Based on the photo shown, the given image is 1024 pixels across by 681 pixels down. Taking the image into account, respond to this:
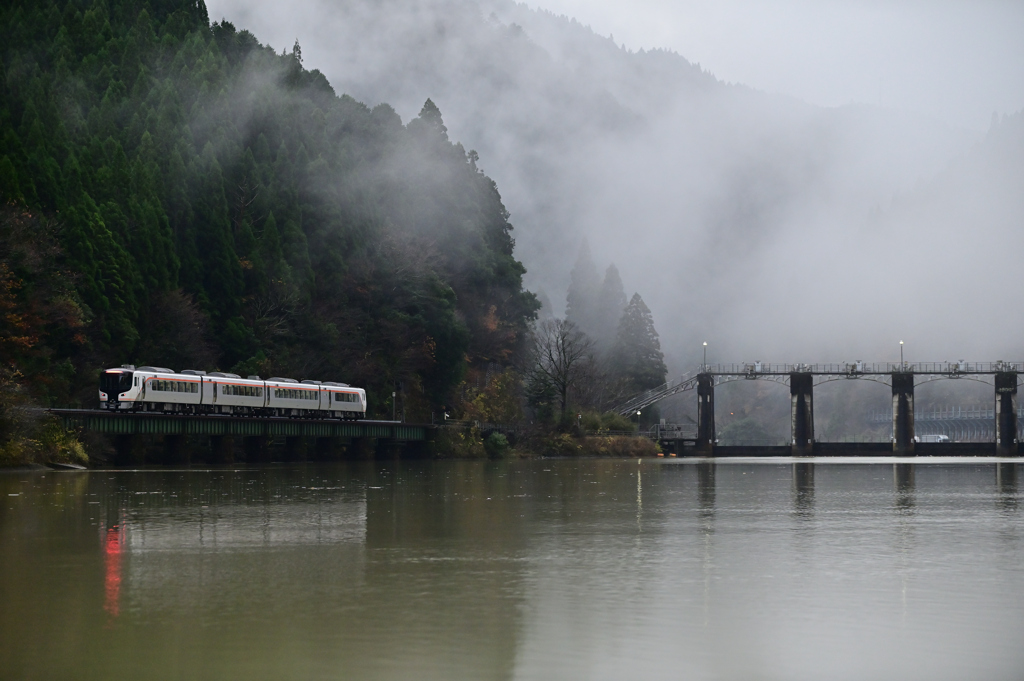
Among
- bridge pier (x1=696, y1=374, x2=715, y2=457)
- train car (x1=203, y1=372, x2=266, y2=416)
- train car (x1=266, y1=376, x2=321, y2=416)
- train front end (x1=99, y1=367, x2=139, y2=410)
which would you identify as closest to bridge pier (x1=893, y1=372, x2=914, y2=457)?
bridge pier (x1=696, y1=374, x2=715, y2=457)

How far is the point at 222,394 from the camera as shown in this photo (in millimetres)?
77438

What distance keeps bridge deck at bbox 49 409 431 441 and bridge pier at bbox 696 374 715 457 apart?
39054mm

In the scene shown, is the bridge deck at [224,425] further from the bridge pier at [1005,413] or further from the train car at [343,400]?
the bridge pier at [1005,413]

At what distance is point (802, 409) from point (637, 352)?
4441 centimetres

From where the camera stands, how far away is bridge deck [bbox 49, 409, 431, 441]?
62.2m

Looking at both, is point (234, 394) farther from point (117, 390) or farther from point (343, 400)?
point (343, 400)

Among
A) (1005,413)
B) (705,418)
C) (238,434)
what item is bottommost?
(238,434)

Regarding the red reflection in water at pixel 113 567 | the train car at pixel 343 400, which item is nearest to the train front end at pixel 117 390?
the train car at pixel 343 400

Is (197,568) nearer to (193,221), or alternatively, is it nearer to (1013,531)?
(1013,531)

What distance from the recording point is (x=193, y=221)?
9081 cm

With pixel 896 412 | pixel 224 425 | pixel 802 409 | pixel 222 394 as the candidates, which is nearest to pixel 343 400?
pixel 222 394

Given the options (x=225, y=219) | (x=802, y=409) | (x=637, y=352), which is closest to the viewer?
(x=225, y=219)

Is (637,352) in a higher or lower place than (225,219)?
lower

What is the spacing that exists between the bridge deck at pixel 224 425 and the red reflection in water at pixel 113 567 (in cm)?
3859
